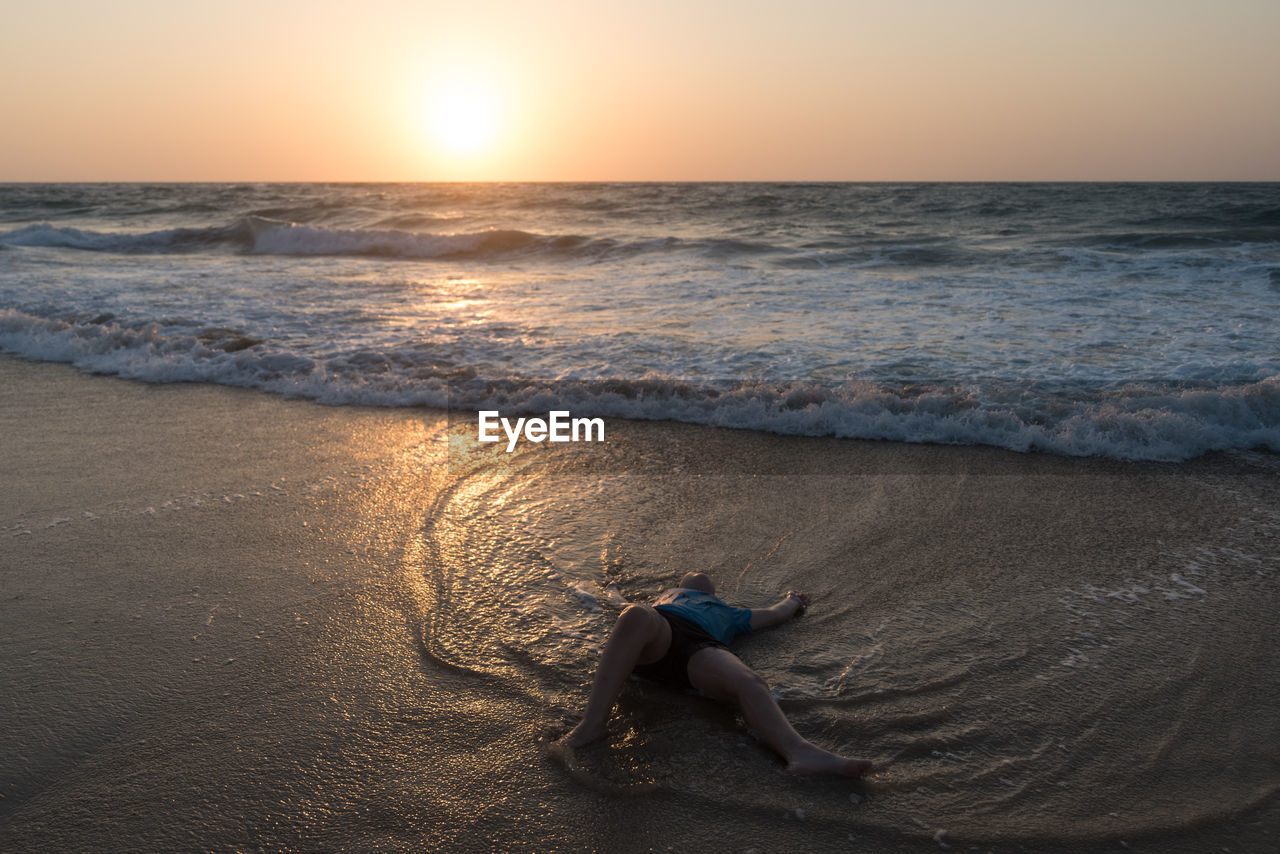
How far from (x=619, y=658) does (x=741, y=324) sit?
22.1 ft

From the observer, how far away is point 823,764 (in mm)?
2299

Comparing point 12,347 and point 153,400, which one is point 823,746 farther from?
point 12,347

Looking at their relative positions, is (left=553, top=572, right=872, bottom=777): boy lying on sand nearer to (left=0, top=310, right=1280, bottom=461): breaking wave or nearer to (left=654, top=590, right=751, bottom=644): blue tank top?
(left=654, top=590, right=751, bottom=644): blue tank top

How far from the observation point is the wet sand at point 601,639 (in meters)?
2.18

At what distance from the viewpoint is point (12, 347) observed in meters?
8.09

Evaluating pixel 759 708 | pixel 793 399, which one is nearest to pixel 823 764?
pixel 759 708

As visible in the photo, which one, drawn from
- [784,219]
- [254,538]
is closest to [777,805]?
[254,538]

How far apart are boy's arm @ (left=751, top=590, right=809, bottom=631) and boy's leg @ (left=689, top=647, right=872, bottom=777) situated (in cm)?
38

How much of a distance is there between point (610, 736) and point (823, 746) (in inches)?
25.9

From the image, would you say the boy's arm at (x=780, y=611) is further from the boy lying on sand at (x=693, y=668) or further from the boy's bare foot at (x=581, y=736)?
the boy's bare foot at (x=581, y=736)

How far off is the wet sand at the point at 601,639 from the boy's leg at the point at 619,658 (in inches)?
3.7

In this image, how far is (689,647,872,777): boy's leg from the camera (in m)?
2.30

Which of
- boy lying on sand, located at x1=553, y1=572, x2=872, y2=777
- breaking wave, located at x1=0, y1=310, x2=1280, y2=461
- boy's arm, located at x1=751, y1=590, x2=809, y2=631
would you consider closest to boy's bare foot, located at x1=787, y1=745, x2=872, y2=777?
boy lying on sand, located at x1=553, y1=572, x2=872, y2=777

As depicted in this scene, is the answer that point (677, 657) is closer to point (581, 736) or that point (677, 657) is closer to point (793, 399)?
point (581, 736)
